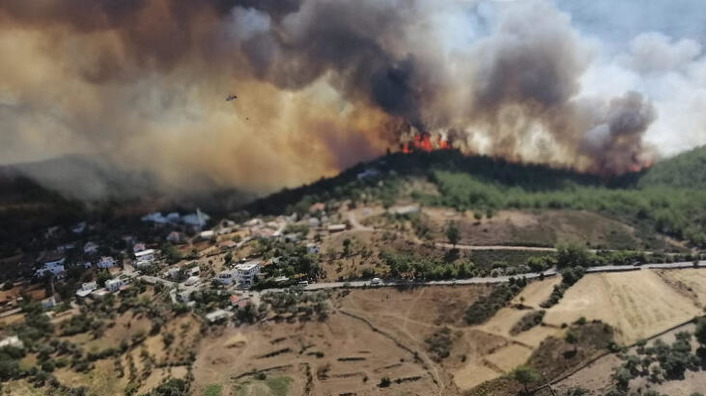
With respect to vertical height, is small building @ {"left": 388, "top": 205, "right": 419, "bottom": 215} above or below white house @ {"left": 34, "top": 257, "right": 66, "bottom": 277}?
above

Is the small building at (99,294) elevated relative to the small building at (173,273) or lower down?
lower down

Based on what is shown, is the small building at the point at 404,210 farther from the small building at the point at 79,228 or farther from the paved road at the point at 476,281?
the small building at the point at 79,228

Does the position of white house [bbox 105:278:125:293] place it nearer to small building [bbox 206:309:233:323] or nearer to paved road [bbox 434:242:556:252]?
small building [bbox 206:309:233:323]

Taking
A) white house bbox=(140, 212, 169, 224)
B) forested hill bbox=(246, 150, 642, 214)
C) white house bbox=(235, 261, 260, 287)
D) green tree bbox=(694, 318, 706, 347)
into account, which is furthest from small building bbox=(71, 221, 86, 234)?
green tree bbox=(694, 318, 706, 347)

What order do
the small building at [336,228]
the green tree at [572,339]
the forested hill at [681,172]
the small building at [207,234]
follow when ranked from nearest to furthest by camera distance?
the green tree at [572,339]
the small building at [336,228]
the small building at [207,234]
the forested hill at [681,172]

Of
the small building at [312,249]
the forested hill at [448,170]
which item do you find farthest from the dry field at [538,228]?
the forested hill at [448,170]

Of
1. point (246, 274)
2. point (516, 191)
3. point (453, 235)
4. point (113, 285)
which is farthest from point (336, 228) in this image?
point (516, 191)

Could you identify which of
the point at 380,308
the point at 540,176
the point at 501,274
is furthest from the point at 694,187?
the point at 380,308
